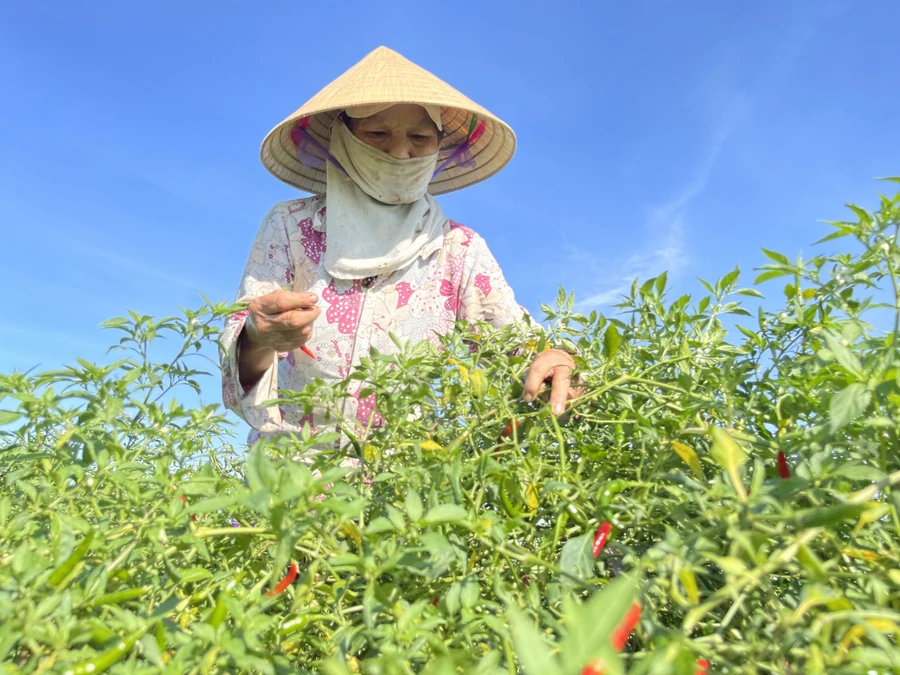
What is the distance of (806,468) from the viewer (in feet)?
1.73

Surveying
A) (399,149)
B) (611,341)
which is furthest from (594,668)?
(399,149)

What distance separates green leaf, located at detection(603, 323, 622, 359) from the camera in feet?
2.73

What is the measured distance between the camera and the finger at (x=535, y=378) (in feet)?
2.96

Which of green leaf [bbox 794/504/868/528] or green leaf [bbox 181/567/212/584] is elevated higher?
green leaf [bbox 181/567/212/584]

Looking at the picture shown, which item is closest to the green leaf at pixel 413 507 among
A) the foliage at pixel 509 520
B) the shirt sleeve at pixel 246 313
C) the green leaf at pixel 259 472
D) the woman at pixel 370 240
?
the foliage at pixel 509 520

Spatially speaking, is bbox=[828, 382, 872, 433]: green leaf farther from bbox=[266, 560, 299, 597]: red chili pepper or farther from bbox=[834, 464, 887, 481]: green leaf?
bbox=[266, 560, 299, 597]: red chili pepper

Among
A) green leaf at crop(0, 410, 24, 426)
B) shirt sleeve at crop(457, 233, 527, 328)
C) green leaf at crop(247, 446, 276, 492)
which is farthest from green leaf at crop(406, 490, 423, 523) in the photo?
shirt sleeve at crop(457, 233, 527, 328)

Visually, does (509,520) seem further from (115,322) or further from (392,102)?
(392,102)

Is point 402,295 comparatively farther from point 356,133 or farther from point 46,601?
point 46,601

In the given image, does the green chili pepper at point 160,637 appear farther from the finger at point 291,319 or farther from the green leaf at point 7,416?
the finger at point 291,319

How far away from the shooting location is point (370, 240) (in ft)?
7.53

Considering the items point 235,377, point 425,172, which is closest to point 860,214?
point 235,377

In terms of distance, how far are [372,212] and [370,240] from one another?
11 centimetres

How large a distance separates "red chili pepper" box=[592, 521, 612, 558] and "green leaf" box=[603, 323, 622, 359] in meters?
0.27
